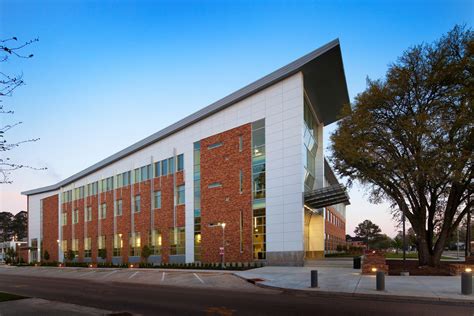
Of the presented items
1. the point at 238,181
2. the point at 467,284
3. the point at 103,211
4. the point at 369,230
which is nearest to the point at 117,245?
the point at 103,211

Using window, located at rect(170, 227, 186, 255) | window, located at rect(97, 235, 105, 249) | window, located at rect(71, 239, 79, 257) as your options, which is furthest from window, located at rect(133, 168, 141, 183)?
window, located at rect(71, 239, 79, 257)

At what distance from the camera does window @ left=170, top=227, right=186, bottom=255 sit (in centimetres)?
4806

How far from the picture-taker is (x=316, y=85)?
139 feet

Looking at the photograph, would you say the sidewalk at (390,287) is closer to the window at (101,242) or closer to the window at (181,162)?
the window at (181,162)

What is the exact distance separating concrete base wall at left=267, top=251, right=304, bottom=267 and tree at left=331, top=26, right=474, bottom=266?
873 centimetres

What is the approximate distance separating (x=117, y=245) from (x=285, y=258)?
3155 cm

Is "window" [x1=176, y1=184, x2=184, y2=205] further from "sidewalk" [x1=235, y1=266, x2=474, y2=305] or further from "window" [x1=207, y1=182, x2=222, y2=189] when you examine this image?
"sidewalk" [x1=235, y1=266, x2=474, y2=305]

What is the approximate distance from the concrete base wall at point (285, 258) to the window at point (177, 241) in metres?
13.5

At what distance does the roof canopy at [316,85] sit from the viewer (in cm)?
3693

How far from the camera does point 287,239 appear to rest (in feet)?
120

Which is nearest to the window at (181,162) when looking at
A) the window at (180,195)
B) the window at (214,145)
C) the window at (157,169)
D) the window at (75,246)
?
the window at (180,195)

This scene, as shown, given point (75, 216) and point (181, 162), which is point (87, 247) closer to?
point (75, 216)

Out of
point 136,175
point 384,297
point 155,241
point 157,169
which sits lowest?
point 155,241

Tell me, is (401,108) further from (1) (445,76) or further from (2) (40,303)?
(2) (40,303)
